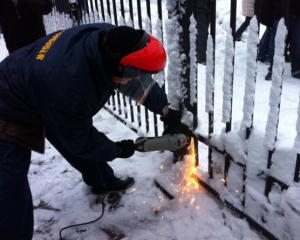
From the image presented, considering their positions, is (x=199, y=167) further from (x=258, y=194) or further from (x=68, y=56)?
(x=68, y=56)

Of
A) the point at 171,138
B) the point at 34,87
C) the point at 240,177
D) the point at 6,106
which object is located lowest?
the point at 240,177

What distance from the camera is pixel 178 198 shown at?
272 cm

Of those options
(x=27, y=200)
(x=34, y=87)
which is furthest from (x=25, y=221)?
(x=34, y=87)

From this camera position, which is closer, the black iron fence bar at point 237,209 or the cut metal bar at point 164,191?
the black iron fence bar at point 237,209

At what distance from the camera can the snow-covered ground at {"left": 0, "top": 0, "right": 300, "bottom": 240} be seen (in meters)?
2.09

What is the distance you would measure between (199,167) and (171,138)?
621 millimetres

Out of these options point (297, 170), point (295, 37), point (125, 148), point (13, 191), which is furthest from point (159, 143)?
point (295, 37)

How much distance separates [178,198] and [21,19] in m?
2.92

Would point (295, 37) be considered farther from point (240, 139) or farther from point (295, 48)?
→ point (240, 139)

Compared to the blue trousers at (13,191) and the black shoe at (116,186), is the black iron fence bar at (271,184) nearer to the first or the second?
the black shoe at (116,186)

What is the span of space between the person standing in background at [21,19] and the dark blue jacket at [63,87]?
178cm

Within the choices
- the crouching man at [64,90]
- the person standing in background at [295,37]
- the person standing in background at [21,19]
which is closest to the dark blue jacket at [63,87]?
the crouching man at [64,90]

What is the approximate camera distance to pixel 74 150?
203cm

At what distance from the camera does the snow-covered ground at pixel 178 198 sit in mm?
2089
